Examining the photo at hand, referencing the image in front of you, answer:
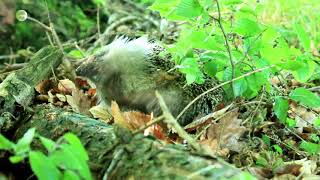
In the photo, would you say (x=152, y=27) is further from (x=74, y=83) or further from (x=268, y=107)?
(x=268, y=107)

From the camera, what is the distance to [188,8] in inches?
81.6

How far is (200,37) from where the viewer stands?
7.02 feet

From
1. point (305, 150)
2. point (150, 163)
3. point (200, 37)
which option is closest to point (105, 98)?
point (200, 37)

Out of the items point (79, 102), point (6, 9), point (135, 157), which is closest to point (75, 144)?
point (135, 157)

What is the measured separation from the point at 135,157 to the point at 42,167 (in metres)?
0.36

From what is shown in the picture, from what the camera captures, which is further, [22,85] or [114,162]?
[22,85]

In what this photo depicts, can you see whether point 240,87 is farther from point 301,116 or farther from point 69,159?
point 69,159

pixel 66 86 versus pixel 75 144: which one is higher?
pixel 75 144

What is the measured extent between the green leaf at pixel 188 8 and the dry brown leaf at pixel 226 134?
0.50 meters

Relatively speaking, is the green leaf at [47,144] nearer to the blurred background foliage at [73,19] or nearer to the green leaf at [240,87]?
the green leaf at [240,87]

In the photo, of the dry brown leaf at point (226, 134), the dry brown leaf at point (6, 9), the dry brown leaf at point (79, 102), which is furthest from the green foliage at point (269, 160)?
the dry brown leaf at point (6, 9)

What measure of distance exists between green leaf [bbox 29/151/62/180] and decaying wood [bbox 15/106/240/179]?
303 millimetres

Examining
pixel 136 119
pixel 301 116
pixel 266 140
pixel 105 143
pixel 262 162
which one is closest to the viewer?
pixel 105 143

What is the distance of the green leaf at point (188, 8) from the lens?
6.79 feet
